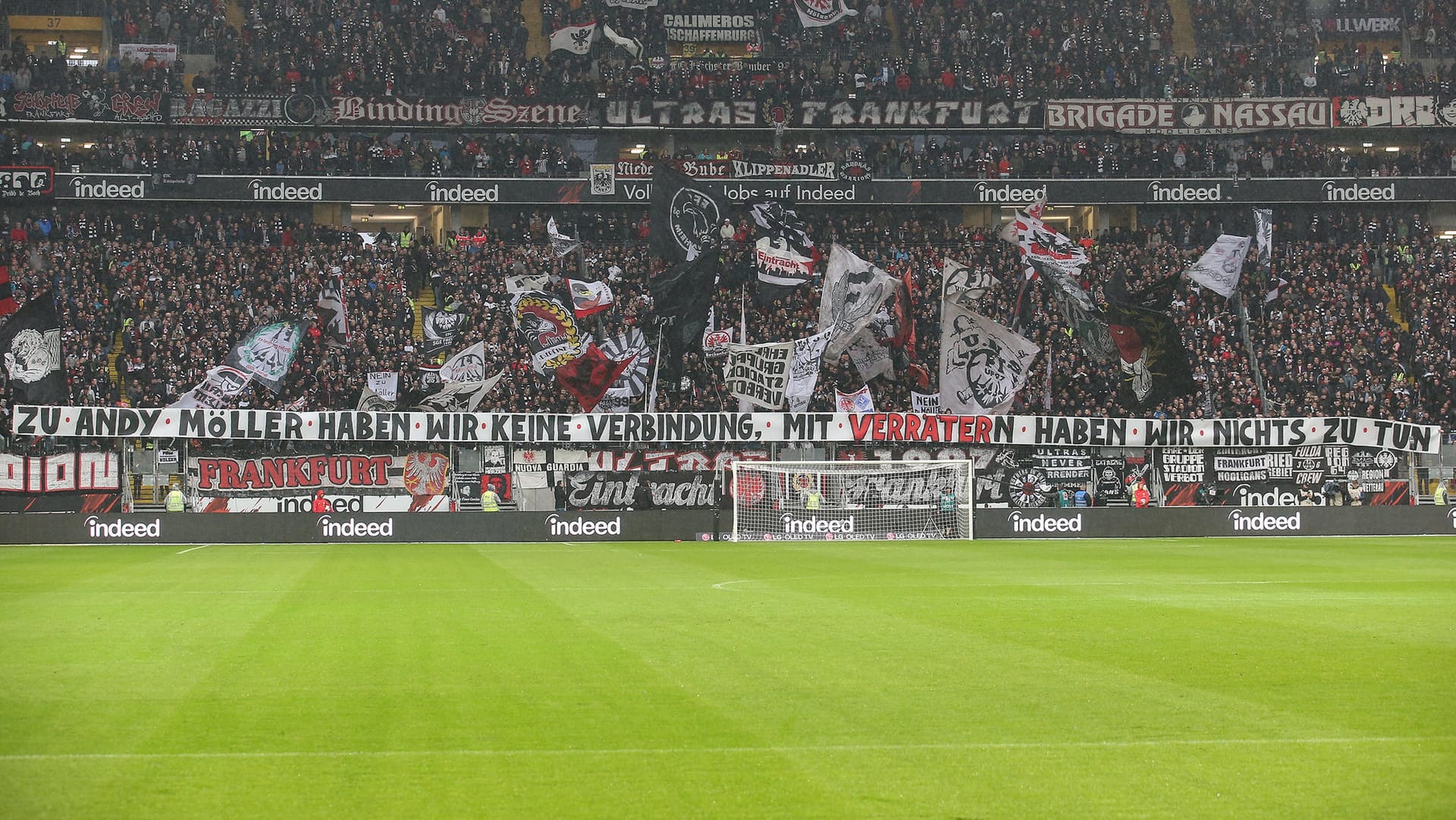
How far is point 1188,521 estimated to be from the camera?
40.7m

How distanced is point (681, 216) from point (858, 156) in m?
16.7

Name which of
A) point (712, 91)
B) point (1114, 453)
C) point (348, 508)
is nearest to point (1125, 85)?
point (712, 91)

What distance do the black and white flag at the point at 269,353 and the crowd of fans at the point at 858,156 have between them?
15.0 metres

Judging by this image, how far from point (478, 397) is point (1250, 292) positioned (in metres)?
28.6

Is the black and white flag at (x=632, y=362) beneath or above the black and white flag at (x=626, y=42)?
beneath

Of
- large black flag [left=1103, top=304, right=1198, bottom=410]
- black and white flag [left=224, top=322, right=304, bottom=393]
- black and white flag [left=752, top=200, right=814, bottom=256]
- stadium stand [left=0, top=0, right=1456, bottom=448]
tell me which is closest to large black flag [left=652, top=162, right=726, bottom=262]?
black and white flag [left=752, top=200, right=814, bottom=256]

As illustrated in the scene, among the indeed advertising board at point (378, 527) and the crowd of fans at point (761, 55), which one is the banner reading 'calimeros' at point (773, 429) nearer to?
the indeed advertising board at point (378, 527)

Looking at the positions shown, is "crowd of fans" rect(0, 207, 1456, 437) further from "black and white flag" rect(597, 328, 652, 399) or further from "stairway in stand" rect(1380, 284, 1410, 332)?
"black and white flag" rect(597, 328, 652, 399)

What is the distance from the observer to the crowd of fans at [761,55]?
6103 cm

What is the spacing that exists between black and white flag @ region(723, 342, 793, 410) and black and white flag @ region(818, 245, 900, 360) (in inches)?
77.5

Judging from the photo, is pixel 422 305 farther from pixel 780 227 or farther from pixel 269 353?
pixel 780 227

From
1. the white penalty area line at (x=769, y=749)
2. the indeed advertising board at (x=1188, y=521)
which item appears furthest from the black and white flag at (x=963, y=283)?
the white penalty area line at (x=769, y=749)

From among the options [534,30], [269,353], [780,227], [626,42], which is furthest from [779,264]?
[534,30]

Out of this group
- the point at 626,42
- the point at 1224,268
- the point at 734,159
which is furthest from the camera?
the point at 626,42
